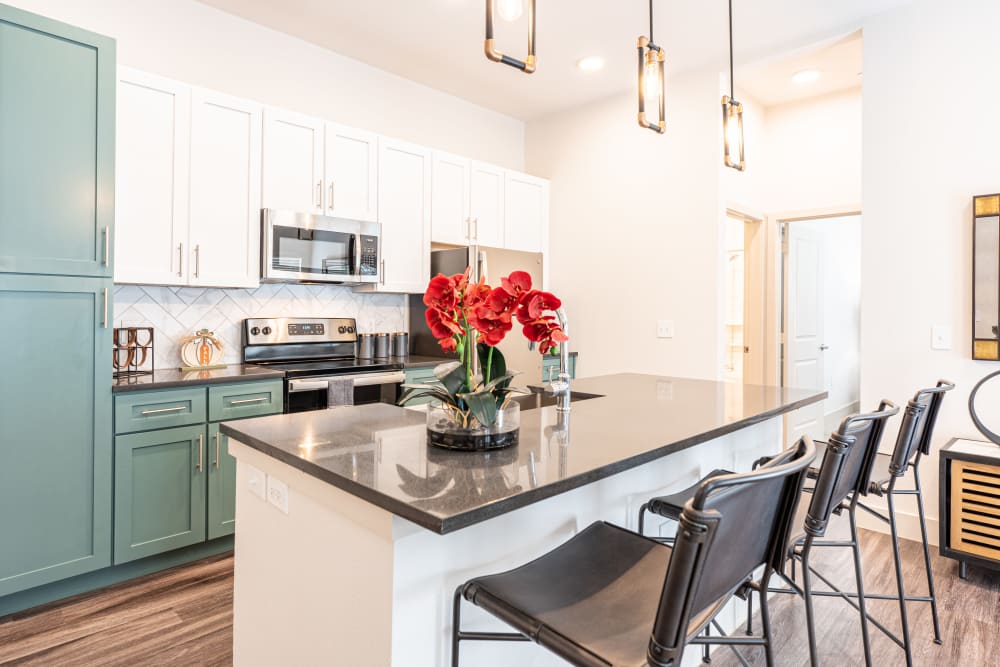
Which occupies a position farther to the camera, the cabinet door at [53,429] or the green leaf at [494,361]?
the cabinet door at [53,429]

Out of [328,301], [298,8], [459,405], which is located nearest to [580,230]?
[328,301]

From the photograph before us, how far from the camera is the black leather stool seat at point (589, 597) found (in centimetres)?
101

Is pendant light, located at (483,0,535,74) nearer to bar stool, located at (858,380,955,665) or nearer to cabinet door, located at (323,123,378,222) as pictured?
bar stool, located at (858,380,955,665)

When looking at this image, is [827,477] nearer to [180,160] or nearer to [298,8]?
[180,160]

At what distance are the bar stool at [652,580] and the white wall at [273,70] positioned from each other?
328 cm

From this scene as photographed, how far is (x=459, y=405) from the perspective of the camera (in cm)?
134

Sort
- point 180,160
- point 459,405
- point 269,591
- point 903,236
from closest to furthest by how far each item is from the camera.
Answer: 1. point 459,405
2. point 269,591
3. point 180,160
4. point 903,236

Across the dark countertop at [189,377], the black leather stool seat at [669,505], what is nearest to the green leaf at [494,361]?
the black leather stool seat at [669,505]

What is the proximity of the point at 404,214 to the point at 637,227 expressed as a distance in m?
1.77

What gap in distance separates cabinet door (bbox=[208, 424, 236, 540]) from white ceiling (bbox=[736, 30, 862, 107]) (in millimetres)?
3959

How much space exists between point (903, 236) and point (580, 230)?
2.22 metres

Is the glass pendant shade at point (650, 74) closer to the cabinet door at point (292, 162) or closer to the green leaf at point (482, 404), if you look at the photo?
the green leaf at point (482, 404)

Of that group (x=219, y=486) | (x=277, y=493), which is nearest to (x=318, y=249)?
(x=219, y=486)

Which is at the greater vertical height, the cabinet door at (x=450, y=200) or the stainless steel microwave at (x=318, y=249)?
the cabinet door at (x=450, y=200)
